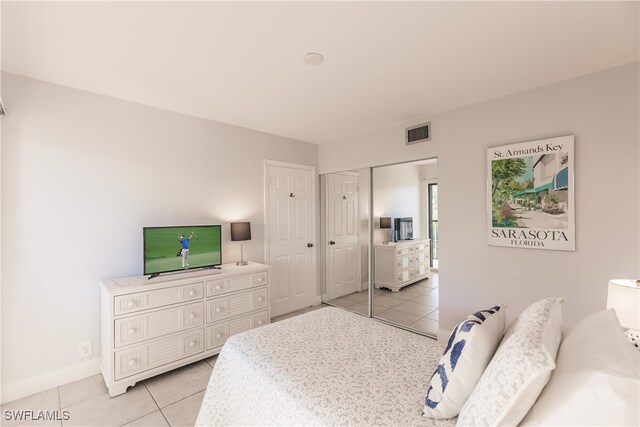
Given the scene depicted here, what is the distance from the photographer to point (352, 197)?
441cm

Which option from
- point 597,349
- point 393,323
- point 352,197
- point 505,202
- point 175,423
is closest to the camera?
point 597,349

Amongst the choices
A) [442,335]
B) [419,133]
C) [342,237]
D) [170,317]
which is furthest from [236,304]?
[419,133]

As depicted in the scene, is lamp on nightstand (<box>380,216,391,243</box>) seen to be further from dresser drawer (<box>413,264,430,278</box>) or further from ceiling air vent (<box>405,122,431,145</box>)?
ceiling air vent (<box>405,122,431,145</box>)

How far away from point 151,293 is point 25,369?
110 centimetres

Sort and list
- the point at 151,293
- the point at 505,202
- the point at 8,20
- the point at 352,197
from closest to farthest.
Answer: the point at 8,20
the point at 151,293
the point at 505,202
the point at 352,197

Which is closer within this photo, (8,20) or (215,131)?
(8,20)

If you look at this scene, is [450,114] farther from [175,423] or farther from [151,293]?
[175,423]

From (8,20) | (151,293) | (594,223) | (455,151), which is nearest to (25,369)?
(151,293)

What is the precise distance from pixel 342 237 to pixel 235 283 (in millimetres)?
1953

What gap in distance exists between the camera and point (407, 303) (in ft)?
13.4

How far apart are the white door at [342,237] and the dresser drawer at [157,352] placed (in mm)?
2255

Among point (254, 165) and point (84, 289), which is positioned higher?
point (254, 165)

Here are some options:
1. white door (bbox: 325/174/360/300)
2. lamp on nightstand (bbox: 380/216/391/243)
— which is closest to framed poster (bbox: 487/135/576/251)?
lamp on nightstand (bbox: 380/216/391/243)

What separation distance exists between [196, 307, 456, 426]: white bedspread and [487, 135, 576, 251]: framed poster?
Result: 1.58 metres
